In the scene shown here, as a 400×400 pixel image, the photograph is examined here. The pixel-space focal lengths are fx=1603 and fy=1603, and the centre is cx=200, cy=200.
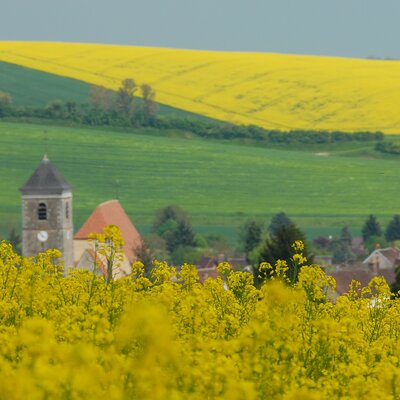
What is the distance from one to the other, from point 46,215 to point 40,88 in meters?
58.7

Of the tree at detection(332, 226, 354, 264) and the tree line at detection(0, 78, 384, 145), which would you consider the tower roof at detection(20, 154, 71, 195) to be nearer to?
the tree at detection(332, 226, 354, 264)

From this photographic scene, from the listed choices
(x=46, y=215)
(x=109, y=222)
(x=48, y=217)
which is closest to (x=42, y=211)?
(x=46, y=215)

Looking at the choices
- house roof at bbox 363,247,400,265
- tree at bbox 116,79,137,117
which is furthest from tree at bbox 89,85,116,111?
house roof at bbox 363,247,400,265

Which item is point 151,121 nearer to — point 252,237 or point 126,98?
point 126,98

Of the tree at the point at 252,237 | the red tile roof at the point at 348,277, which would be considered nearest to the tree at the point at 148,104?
the tree at the point at 252,237

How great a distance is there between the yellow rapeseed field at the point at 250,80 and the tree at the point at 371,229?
1018 inches

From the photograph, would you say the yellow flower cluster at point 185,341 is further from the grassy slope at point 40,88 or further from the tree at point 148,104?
the grassy slope at point 40,88

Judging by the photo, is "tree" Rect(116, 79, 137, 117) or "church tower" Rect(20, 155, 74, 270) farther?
"tree" Rect(116, 79, 137, 117)

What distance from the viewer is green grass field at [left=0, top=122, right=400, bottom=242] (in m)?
104

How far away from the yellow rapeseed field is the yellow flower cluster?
111076 millimetres

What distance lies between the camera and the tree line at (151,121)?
126 m

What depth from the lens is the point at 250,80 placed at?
144 meters

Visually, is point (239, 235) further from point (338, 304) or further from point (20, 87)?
point (338, 304)

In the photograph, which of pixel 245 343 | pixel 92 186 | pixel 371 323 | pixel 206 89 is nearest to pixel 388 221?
pixel 92 186
